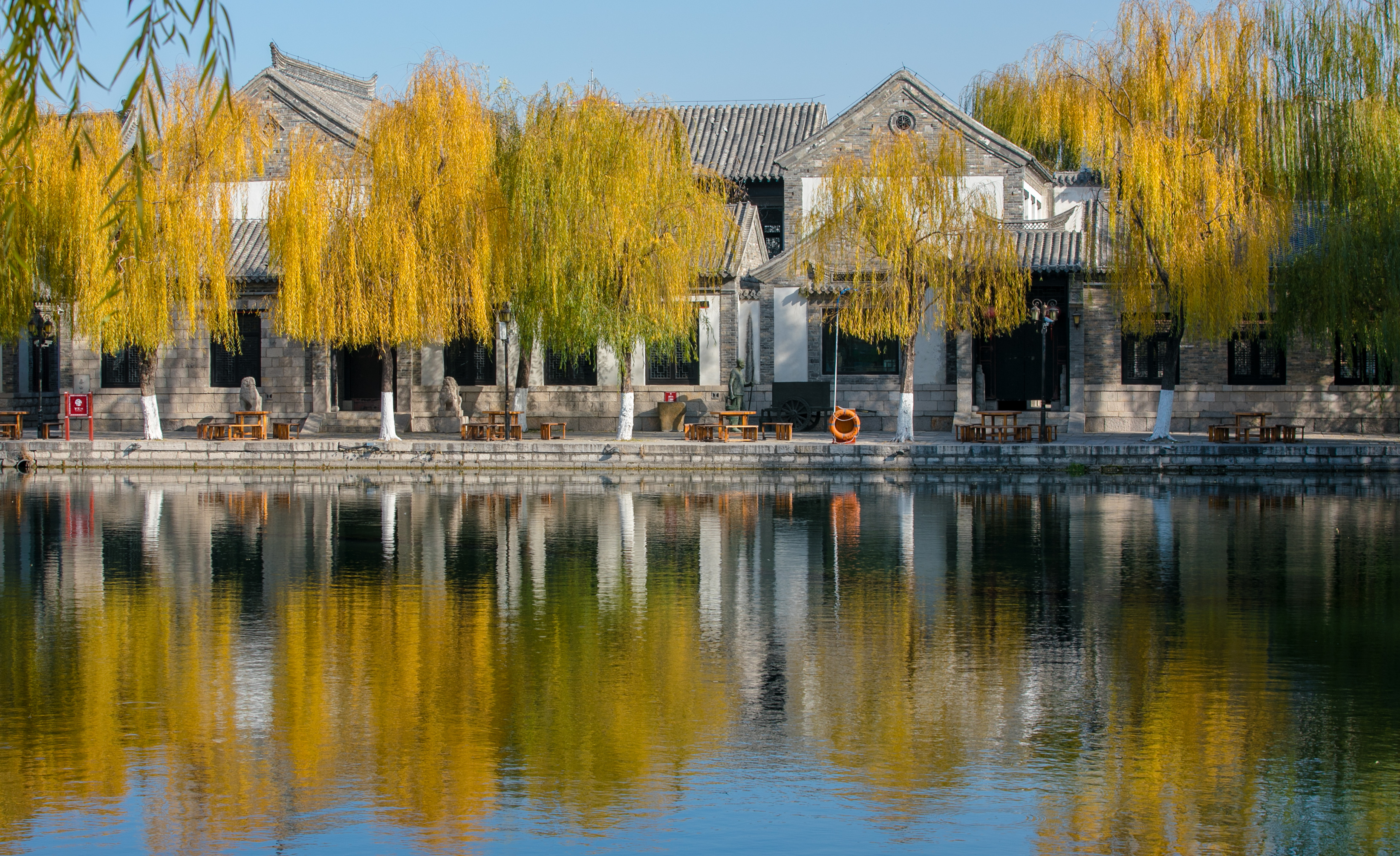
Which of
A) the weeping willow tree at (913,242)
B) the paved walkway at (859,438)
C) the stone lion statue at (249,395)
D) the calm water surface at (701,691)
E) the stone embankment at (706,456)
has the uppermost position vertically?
the weeping willow tree at (913,242)

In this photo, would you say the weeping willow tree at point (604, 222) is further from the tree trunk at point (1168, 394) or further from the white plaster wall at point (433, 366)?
the tree trunk at point (1168, 394)

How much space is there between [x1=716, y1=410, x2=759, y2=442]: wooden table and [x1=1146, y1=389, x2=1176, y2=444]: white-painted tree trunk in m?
6.62

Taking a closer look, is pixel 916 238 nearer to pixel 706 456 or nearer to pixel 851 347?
pixel 851 347

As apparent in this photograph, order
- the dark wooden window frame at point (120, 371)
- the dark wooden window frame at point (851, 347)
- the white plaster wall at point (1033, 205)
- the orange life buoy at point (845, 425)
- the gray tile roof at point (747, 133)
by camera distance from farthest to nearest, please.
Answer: the gray tile roof at point (747, 133), the dark wooden window frame at point (120, 371), the white plaster wall at point (1033, 205), the dark wooden window frame at point (851, 347), the orange life buoy at point (845, 425)

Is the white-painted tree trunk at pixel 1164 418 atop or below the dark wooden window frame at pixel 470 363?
below

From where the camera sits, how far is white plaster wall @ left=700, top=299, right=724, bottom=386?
27.4 metres

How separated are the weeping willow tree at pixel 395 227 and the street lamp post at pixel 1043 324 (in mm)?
9657

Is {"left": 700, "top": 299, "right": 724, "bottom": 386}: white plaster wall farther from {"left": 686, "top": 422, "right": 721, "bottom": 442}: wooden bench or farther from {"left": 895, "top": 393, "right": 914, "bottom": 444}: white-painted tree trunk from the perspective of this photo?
{"left": 895, "top": 393, "right": 914, "bottom": 444}: white-painted tree trunk

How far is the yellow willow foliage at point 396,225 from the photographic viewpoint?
889 inches

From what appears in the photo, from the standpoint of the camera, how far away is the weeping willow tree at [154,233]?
72.4 ft

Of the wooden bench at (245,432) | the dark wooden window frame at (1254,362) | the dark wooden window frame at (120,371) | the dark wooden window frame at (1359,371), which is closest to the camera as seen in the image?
the wooden bench at (245,432)

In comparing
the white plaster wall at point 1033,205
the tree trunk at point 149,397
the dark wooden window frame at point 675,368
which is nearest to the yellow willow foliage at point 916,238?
the white plaster wall at point 1033,205

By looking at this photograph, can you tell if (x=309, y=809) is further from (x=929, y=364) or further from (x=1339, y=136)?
(x=929, y=364)

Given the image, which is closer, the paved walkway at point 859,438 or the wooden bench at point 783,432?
the paved walkway at point 859,438
